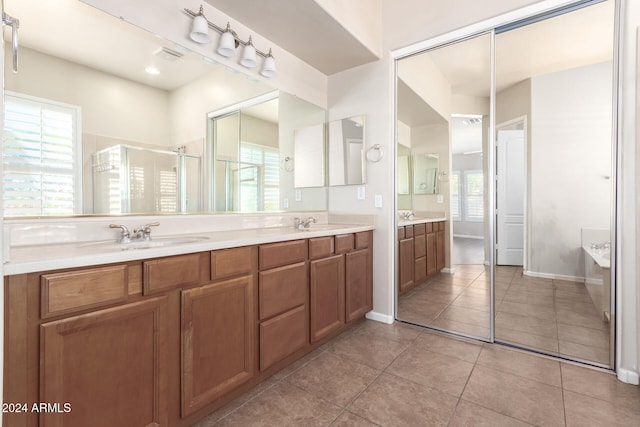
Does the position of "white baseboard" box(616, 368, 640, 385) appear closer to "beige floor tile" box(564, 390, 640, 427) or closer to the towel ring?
"beige floor tile" box(564, 390, 640, 427)

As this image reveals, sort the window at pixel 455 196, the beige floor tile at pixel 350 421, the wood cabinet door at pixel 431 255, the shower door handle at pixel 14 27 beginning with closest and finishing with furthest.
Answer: the shower door handle at pixel 14 27 → the beige floor tile at pixel 350 421 → the window at pixel 455 196 → the wood cabinet door at pixel 431 255

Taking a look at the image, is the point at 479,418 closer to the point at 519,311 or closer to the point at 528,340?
the point at 528,340

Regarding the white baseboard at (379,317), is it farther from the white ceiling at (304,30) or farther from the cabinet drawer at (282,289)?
the white ceiling at (304,30)

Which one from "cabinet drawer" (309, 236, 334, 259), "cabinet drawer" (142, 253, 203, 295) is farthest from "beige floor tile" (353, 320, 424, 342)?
"cabinet drawer" (142, 253, 203, 295)

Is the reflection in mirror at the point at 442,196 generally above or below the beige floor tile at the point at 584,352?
above

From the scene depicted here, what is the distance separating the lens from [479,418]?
150 centimetres

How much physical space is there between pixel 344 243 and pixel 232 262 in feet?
3.57

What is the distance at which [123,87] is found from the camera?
66.7 inches

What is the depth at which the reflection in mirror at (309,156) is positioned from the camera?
2914mm

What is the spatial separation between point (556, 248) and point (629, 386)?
88 cm

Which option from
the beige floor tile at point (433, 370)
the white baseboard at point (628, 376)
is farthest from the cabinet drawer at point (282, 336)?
the white baseboard at point (628, 376)

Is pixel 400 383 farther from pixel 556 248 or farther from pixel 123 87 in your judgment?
pixel 123 87

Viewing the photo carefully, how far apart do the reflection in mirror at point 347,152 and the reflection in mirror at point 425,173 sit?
1.56ft

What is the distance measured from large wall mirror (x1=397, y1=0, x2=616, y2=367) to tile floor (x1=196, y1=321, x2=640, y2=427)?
0.31 m
